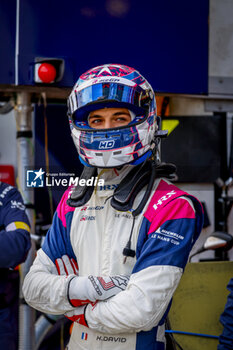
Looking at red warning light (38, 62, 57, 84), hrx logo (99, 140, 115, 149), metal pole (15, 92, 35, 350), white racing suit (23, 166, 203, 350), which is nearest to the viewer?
white racing suit (23, 166, 203, 350)

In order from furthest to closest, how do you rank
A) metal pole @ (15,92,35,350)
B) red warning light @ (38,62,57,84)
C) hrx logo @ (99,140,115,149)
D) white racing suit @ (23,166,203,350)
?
metal pole @ (15,92,35,350) < red warning light @ (38,62,57,84) < hrx logo @ (99,140,115,149) < white racing suit @ (23,166,203,350)

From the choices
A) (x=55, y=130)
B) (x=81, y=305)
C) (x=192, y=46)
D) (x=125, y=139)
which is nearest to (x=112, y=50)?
(x=192, y=46)

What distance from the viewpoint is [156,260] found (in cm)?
144

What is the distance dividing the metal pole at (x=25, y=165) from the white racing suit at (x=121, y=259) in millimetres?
754

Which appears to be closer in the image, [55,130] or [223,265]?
[55,130]

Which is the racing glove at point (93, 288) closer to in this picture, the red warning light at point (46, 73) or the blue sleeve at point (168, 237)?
the blue sleeve at point (168, 237)

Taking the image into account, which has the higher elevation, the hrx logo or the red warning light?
the red warning light

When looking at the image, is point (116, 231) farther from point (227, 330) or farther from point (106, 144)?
point (227, 330)

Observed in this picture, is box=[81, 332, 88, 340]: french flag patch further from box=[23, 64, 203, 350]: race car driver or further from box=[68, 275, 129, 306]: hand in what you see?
box=[68, 275, 129, 306]: hand

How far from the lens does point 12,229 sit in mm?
2287

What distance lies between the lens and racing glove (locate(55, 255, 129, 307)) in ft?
4.77

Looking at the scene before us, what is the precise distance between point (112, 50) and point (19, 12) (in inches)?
19.9

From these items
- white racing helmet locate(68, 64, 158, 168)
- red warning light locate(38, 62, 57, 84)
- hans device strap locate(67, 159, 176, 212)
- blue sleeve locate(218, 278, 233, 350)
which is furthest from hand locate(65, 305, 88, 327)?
red warning light locate(38, 62, 57, 84)

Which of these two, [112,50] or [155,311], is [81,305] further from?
[112,50]
